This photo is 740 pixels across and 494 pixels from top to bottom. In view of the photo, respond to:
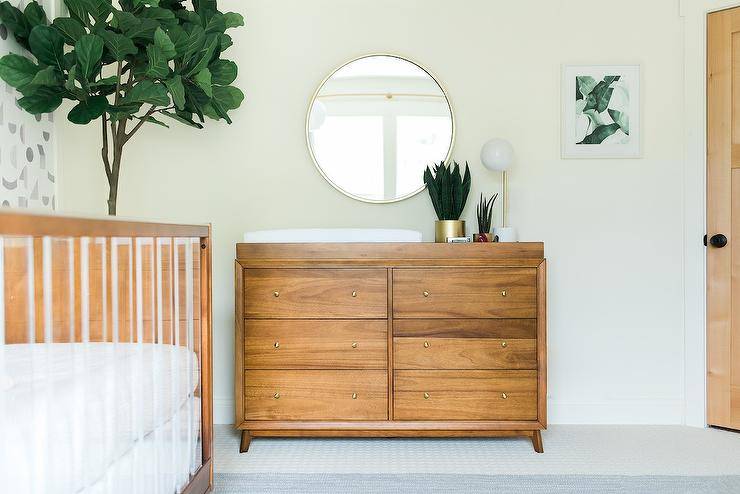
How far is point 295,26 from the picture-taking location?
9.18 feet

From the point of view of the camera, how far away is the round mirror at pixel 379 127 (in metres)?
2.79

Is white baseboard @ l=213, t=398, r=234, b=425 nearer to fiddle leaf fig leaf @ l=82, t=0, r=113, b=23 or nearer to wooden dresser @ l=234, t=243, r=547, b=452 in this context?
wooden dresser @ l=234, t=243, r=547, b=452

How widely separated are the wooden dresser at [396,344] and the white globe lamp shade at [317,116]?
768 mm

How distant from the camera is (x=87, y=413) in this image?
3.57 feet

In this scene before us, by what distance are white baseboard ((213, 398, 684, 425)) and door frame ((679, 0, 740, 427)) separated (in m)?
0.07

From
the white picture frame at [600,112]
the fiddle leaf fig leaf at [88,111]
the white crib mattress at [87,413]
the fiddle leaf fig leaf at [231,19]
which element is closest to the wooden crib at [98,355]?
the white crib mattress at [87,413]

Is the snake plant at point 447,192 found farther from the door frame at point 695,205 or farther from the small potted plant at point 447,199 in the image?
the door frame at point 695,205

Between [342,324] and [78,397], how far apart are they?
135cm

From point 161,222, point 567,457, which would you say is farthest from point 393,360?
point 161,222

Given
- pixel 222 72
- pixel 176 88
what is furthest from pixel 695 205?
pixel 176 88

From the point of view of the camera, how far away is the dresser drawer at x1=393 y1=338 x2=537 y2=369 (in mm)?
2332

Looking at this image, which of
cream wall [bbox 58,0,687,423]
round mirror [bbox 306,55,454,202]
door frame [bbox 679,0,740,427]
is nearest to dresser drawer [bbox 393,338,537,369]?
cream wall [bbox 58,0,687,423]

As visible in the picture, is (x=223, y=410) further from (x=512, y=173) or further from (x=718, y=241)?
(x=718, y=241)

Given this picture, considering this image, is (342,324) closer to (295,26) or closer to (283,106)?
(283,106)
